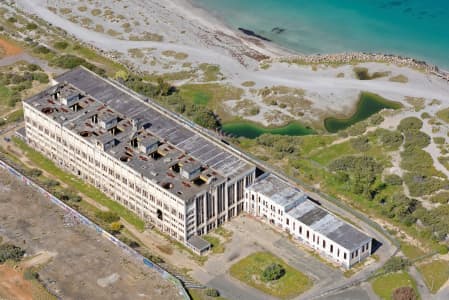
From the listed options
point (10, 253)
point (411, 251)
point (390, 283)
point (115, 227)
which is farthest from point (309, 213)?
point (10, 253)

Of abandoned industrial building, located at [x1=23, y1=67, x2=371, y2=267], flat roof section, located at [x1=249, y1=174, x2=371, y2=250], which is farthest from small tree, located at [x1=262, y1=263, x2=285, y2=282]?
flat roof section, located at [x1=249, y1=174, x2=371, y2=250]

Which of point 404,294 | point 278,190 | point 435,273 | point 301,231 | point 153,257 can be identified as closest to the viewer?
point 404,294

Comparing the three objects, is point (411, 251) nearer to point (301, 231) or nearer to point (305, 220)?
point (305, 220)

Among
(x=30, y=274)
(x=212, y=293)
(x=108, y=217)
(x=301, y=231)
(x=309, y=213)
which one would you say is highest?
(x=309, y=213)

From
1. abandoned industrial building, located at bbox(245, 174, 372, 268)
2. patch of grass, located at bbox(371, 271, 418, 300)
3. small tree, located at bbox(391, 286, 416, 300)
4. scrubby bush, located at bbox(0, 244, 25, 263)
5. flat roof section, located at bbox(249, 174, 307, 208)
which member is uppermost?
flat roof section, located at bbox(249, 174, 307, 208)

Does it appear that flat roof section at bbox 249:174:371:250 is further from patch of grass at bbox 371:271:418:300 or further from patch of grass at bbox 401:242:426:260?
patch of grass at bbox 401:242:426:260

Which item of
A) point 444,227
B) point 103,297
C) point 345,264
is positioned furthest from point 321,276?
point 103,297
